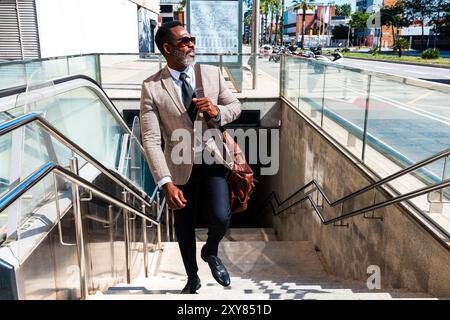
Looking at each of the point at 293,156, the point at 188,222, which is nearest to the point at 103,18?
the point at 293,156

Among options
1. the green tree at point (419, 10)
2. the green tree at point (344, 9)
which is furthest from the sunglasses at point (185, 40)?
the green tree at point (344, 9)

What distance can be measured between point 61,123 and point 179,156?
6.00ft

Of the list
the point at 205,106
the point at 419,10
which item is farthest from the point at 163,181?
the point at 419,10

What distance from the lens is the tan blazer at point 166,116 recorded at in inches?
113

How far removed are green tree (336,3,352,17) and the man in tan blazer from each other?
14047 cm

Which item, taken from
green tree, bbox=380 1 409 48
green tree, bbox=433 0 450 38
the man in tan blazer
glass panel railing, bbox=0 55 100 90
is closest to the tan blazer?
the man in tan blazer

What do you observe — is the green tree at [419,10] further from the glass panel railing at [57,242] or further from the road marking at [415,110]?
the glass panel railing at [57,242]

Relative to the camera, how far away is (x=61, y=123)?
432 centimetres

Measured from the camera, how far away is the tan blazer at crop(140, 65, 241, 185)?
2.87 meters

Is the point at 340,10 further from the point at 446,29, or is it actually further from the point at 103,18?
the point at 103,18

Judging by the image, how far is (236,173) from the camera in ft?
10.5

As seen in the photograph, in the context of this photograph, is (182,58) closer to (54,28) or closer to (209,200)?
(209,200)

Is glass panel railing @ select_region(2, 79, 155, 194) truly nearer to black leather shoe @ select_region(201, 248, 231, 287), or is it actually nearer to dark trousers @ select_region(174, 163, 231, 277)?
dark trousers @ select_region(174, 163, 231, 277)
